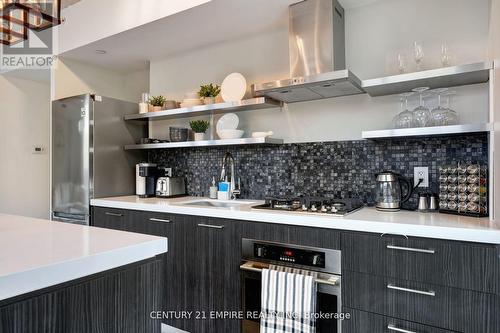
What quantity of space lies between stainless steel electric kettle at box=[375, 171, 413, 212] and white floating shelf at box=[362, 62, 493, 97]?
1.71ft

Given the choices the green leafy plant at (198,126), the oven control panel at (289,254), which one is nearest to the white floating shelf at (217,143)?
the green leafy plant at (198,126)

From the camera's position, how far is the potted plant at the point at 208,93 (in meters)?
2.71

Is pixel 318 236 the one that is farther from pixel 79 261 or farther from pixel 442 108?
pixel 79 261

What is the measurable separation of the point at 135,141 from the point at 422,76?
2.62 m

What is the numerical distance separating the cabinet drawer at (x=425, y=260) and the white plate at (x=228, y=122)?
4.77 feet

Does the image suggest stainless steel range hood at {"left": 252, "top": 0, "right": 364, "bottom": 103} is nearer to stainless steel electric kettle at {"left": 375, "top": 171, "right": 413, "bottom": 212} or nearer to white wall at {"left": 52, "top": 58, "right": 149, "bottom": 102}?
stainless steel electric kettle at {"left": 375, "top": 171, "right": 413, "bottom": 212}

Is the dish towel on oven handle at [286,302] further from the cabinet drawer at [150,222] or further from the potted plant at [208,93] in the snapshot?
the potted plant at [208,93]

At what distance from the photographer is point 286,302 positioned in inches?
67.4

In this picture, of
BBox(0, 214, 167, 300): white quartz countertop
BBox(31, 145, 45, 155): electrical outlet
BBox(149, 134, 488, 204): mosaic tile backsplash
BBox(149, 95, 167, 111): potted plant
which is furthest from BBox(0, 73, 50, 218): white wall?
BBox(0, 214, 167, 300): white quartz countertop

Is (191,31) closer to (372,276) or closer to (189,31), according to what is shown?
(189,31)

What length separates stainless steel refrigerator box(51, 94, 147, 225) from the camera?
2869 millimetres

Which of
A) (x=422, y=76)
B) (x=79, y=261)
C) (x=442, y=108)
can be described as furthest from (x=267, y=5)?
(x=79, y=261)

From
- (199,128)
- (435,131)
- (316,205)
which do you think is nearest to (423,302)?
(316,205)

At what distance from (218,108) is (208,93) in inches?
9.5
